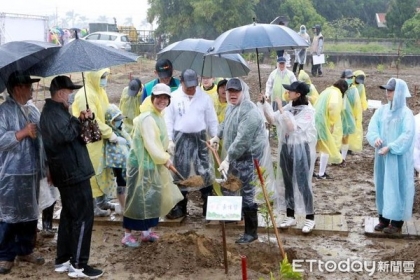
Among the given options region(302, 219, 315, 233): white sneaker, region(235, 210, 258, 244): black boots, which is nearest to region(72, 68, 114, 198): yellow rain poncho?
region(235, 210, 258, 244): black boots

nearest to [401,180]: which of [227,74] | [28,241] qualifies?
[227,74]

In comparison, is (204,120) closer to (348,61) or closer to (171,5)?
(348,61)

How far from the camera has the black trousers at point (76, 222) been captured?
4.93 m

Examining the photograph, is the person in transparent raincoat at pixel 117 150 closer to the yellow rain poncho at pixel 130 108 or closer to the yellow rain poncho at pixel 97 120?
the yellow rain poncho at pixel 97 120

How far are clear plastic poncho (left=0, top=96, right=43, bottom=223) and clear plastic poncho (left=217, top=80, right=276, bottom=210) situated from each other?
1.88 metres

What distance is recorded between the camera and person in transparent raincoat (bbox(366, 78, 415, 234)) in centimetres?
606

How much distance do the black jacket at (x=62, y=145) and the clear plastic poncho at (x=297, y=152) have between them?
225 centimetres

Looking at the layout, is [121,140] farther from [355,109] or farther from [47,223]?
[355,109]

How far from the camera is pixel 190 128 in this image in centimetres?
654

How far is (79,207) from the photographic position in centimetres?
496

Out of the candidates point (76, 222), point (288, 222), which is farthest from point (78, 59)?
point (288, 222)

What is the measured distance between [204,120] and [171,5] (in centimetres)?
2666

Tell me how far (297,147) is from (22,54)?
9.69 feet

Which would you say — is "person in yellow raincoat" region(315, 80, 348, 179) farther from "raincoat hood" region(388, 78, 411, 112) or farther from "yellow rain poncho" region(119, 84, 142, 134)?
"yellow rain poncho" region(119, 84, 142, 134)
